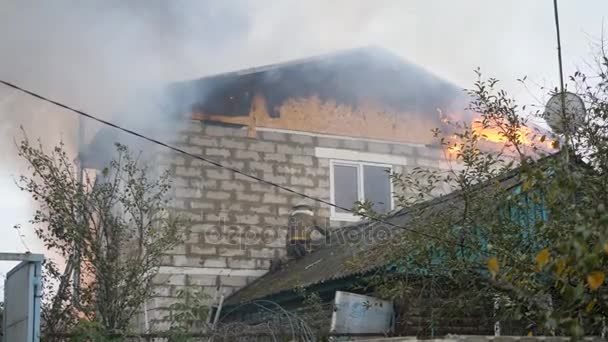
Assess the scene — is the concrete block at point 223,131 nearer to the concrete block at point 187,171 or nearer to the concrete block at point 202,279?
the concrete block at point 187,171

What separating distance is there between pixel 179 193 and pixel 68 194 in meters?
4.55

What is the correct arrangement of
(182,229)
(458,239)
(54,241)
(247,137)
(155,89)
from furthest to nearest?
1. (247,137)
2. (155,89)
3. (182,229)
4. (54,241)
5. (458,239)

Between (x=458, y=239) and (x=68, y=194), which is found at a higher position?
(x=68, y=194)

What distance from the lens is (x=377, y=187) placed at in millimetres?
15469

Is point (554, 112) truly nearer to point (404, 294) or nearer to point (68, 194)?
point (404, 294)

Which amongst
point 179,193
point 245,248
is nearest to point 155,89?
point 179,193

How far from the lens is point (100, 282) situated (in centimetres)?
905

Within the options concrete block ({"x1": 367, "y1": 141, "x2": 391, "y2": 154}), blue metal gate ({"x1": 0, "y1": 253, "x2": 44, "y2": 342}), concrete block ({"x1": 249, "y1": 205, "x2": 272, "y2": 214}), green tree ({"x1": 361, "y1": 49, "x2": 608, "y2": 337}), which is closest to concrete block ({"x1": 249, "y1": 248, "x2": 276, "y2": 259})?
concrete block ({"x1": 249, "y1": 205, "x2": 272, "y2": 214})

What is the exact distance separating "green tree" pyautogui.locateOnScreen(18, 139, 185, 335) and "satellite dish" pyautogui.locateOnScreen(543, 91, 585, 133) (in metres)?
4.32

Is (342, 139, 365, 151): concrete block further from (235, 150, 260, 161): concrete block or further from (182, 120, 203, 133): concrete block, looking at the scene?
(182, 120, 203, 133): concrete block

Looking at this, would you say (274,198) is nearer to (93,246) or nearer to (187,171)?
(187,171)

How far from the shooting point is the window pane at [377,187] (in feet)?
50.2

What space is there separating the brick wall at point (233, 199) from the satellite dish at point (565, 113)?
699 centimetres

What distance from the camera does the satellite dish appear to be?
25.3 feet
